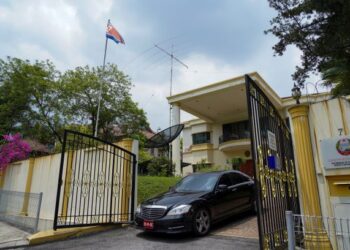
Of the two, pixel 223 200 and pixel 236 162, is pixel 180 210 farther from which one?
pixel 236 162

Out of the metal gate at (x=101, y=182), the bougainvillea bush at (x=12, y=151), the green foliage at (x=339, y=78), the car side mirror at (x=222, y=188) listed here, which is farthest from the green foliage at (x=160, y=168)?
the green foliage at (x=339, y=78)

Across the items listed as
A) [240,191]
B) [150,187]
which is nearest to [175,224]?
[240,191]

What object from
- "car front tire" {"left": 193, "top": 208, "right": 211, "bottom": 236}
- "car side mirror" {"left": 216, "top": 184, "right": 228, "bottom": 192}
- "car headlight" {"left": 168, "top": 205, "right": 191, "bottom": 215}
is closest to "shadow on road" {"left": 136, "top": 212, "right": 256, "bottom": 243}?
"car front tire" {"left": 193, "top": 208, "right": 211, "bottom": 236}

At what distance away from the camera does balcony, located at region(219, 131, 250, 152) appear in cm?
2362

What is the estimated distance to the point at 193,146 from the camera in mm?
27641

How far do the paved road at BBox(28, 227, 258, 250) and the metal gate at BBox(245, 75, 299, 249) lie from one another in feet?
4.20

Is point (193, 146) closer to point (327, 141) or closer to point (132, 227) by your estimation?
point (132, 227)

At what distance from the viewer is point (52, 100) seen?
23.2 metres

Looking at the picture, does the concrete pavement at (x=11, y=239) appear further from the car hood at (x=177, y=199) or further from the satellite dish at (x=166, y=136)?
the satellite dish at (x=166, y=136)

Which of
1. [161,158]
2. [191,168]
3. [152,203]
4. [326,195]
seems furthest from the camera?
[191,168]

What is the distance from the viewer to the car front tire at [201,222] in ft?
19.8

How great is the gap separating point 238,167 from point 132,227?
16574 mm

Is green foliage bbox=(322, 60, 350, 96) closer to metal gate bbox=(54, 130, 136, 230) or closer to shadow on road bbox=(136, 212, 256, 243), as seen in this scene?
shadow on road bbox=(136, 212, 256, 243)

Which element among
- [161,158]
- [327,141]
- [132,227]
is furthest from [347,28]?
[161,158]
